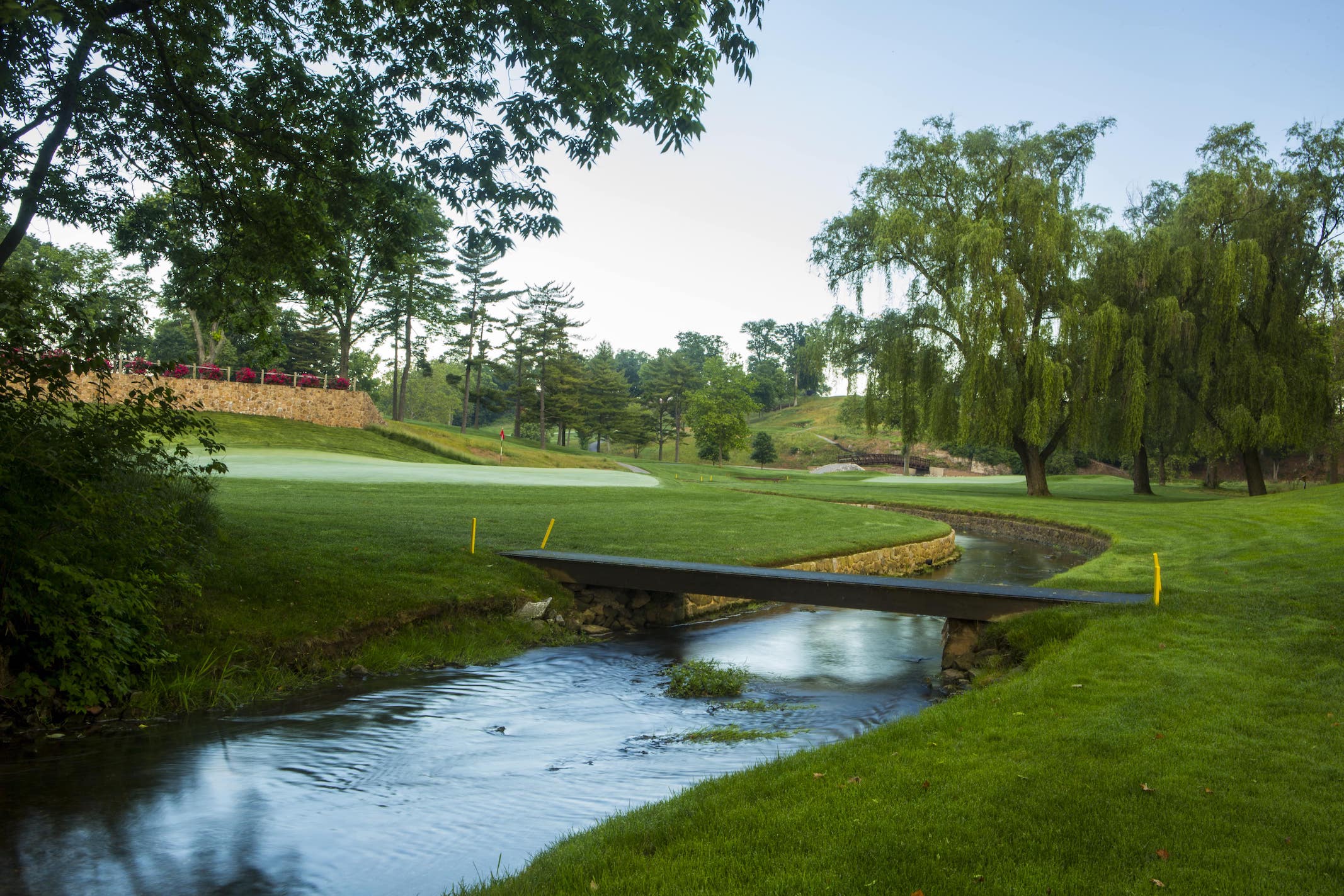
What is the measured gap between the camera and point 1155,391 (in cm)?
2994

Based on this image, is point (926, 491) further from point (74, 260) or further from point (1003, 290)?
point (74, 260)

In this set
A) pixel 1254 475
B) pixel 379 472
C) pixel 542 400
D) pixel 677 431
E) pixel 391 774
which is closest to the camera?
pixel 391 774

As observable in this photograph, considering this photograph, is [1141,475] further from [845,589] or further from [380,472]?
[845,589]

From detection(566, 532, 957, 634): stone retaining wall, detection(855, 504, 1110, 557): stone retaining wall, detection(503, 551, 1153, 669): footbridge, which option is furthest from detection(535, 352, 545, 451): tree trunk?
detection(503, 551, 1153, 669): footbridge

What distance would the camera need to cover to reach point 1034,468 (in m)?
33.7

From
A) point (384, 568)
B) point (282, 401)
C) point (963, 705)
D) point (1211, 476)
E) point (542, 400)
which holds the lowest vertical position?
point (963, 705)

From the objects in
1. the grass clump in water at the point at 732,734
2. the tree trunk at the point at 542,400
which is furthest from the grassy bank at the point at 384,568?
the tree trunk at the point at 542,400

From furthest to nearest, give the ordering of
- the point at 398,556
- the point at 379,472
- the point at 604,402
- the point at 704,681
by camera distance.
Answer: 1. the point at 604,402
2. the point at 379,472
3. the point at 398,556
4. the point at 704,681

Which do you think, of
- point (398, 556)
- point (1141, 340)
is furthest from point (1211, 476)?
point (398, 556)

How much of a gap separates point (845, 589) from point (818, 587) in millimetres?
368

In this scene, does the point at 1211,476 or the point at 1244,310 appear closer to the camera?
the point at 1244,310

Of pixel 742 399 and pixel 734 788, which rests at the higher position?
pixel 742 399

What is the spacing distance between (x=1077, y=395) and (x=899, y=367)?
19.8 feet

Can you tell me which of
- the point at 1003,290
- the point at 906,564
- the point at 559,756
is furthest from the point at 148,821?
the point at 1003,290
